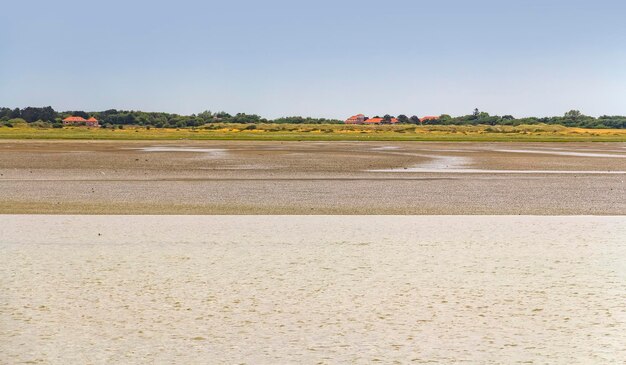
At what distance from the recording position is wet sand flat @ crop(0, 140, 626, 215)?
16891mm

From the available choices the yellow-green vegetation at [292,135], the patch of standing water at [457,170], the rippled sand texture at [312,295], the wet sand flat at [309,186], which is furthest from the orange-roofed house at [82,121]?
the rippled sand texture at [312,295]

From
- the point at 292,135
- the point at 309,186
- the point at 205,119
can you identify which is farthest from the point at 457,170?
the point at 205,119

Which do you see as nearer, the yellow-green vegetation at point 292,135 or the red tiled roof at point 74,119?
the yellow-green vegetation at point 292,135

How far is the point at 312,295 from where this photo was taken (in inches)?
309

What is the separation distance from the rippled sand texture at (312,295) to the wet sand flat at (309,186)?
386 centimetres

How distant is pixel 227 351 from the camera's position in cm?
590

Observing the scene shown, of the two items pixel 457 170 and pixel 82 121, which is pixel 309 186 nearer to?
pixel 457 170

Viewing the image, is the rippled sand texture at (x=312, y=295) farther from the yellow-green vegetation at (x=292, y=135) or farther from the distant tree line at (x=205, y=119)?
the distant tree line at (x=205, y=119)

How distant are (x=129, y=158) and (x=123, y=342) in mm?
31152

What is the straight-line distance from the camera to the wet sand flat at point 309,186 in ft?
55.4

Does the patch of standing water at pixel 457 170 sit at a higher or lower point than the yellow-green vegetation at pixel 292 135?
higher

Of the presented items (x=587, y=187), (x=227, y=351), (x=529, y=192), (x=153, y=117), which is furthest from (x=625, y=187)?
(x=153, y=117)

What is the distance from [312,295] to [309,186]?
14.3 meters

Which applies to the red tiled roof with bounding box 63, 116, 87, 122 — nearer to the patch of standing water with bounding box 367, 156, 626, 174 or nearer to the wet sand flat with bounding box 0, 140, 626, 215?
the wet sand flat with bounding box 0, 140, 626, 215
